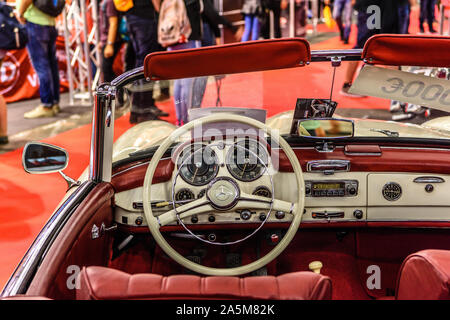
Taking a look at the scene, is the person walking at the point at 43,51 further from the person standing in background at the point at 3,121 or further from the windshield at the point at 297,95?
the windshield at the point at 297,95

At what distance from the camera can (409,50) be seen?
6.36ft

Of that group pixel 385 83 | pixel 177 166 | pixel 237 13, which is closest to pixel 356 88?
pixel 385 83

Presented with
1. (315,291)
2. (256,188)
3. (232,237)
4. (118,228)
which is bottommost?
(232,237)

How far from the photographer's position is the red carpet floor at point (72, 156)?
2658 mm

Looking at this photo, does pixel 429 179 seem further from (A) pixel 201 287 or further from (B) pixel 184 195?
(A) pixel 201 287

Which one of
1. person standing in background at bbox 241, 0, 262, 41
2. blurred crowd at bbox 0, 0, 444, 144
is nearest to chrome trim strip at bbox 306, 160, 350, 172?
blurred crowd at bbox 0, 0, 444, 144

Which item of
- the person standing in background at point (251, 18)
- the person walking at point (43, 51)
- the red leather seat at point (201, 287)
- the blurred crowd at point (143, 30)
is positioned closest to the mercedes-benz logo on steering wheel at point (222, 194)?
the red leather seat at point (201, 287)

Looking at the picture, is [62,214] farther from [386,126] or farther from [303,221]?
[386,126]

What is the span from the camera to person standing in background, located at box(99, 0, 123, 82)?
7.27 metres

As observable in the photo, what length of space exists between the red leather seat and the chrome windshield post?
0.98 m

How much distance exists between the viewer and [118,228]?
2486 millimetres

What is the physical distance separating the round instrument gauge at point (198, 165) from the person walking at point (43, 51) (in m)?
5.64

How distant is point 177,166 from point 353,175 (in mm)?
875
